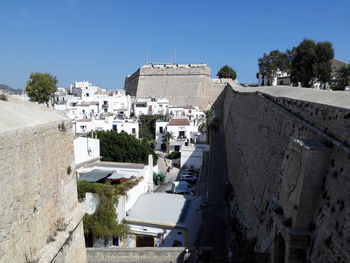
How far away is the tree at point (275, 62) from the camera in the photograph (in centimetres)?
3862

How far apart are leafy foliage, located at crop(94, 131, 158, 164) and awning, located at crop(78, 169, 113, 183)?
7.10 meters

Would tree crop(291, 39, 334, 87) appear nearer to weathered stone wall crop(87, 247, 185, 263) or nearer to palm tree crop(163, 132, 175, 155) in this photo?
palm tree crop(163, 132, 175, 155)

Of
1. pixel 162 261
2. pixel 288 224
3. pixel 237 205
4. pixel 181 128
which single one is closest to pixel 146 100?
pixel 181 128

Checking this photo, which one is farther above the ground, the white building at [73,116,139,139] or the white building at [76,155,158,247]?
the white building at [73,116,139,139]

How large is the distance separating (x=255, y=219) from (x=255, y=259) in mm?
1985

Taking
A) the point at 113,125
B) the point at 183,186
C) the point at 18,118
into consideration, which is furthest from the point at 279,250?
the point at 113,125

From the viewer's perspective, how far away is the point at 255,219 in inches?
295

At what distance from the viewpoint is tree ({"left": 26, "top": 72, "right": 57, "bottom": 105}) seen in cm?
3170

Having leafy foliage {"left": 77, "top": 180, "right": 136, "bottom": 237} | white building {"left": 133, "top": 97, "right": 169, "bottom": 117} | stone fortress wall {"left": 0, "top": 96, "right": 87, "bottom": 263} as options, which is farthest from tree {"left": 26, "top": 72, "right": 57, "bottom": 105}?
stone fortress wall {"left": 0, "top": 96, "right": 87, "bottom": 263}

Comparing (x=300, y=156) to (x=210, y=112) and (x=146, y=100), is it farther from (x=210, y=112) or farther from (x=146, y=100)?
(x=146, y=100)

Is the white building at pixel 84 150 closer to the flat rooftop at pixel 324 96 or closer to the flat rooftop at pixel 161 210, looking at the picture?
the flat rooftop at pixel 161 210

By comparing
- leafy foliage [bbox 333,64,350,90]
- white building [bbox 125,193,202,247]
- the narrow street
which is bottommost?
the narrow street

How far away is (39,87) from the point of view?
104 ft

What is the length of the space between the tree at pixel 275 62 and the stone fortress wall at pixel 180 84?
5917mm
